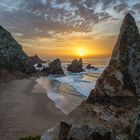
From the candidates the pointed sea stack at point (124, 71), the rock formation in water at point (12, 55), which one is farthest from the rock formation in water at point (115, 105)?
the rock formation in water at point (12, 55)

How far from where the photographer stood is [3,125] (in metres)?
15.6

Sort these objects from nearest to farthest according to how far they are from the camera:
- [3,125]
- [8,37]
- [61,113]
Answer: [3,125] < [61,113] < [8,37]

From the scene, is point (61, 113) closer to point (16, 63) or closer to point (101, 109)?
point (101, 109)

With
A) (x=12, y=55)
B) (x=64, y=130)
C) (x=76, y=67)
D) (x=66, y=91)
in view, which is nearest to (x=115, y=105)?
(x=64, y=130)

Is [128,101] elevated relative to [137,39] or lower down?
lower down

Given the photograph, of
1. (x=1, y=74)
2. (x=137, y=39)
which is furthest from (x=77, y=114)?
(x=1, y=74)

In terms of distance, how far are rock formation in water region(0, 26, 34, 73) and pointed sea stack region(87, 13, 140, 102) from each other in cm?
5078

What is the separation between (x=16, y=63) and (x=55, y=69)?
13297 millimetres

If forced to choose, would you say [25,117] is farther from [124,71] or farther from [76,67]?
[76,67]

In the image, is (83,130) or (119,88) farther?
(119,88)

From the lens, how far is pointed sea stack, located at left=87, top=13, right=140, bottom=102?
7.56 meters

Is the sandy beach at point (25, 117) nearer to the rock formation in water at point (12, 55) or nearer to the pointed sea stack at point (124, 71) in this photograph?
the pointed sea stack at point (124, 71)

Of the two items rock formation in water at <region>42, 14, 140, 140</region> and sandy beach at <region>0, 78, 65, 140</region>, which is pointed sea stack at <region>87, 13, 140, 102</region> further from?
sandy beach at <region>0, 78, 65, 140</region>

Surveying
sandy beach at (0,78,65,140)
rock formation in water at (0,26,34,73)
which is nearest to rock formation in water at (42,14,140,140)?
sandy beach at (0,78,65,140)
